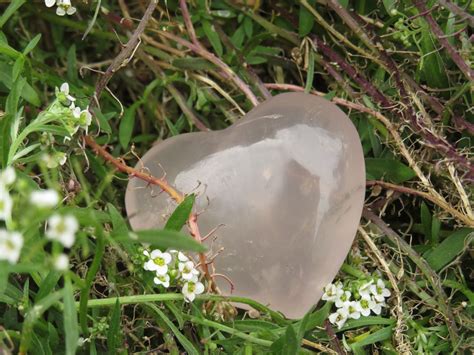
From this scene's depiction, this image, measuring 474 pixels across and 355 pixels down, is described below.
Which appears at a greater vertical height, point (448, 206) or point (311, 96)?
point (311, 96)

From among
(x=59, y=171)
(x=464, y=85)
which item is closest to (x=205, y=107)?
(x=59, y=171)

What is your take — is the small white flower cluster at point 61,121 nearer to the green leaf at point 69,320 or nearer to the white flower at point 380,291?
the green leaf at point 69,320

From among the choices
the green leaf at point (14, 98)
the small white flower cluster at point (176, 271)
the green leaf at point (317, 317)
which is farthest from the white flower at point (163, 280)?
the green leaf at point (14, 98)

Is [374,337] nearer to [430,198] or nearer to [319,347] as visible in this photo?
[319,347]

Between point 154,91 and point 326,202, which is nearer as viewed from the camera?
point 326,202

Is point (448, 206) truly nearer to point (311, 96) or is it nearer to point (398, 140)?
point (398, 140)

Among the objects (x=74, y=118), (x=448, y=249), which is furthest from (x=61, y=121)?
(x=448, y=249)
